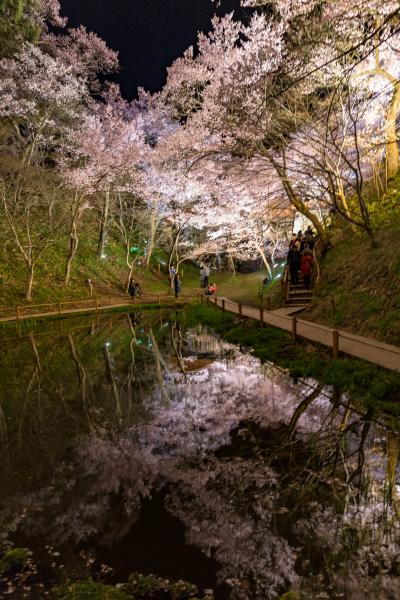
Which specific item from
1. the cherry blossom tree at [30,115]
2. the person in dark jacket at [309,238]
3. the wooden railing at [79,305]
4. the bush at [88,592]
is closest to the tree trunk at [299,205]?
the person in dark jacket at [309,238]

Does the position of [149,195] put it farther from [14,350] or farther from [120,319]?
[14,350]

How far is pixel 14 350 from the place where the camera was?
15734mm

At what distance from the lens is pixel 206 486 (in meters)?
5.41

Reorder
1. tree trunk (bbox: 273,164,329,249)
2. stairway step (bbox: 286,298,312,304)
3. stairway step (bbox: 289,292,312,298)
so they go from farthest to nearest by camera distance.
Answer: stairway step (bbox: 289,292,312,298)
stairway step (bbox: 286,298,312,304)
tree trunk (bbox: 273,164,329,249)

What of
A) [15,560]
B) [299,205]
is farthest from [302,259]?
[15,560]

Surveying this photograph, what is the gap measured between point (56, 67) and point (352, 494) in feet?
108

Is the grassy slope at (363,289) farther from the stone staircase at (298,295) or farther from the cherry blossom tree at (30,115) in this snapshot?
A: the cherry blossom tree at (30,115)

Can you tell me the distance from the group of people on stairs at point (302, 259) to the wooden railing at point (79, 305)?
42.7 ft

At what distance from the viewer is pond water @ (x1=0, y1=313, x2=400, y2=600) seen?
386 centimetres

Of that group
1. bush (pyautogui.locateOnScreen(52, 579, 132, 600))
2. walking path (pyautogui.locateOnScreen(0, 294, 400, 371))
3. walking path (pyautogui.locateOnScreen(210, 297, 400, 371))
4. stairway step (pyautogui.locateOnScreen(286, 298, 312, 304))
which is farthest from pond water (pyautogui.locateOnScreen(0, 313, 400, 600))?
stairway step (pyautogui.locateOnScreen(286, 298, 312, 304))

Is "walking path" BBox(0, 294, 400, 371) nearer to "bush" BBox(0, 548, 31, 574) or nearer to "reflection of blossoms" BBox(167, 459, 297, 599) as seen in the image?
"reflection of blossoms" BBox(167, 459, 297, 599)

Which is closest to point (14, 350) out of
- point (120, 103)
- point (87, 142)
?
point (87, 142)

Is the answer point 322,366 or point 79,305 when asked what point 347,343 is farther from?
point 79,305

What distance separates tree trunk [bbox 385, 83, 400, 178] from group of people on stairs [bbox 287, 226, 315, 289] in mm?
4320
